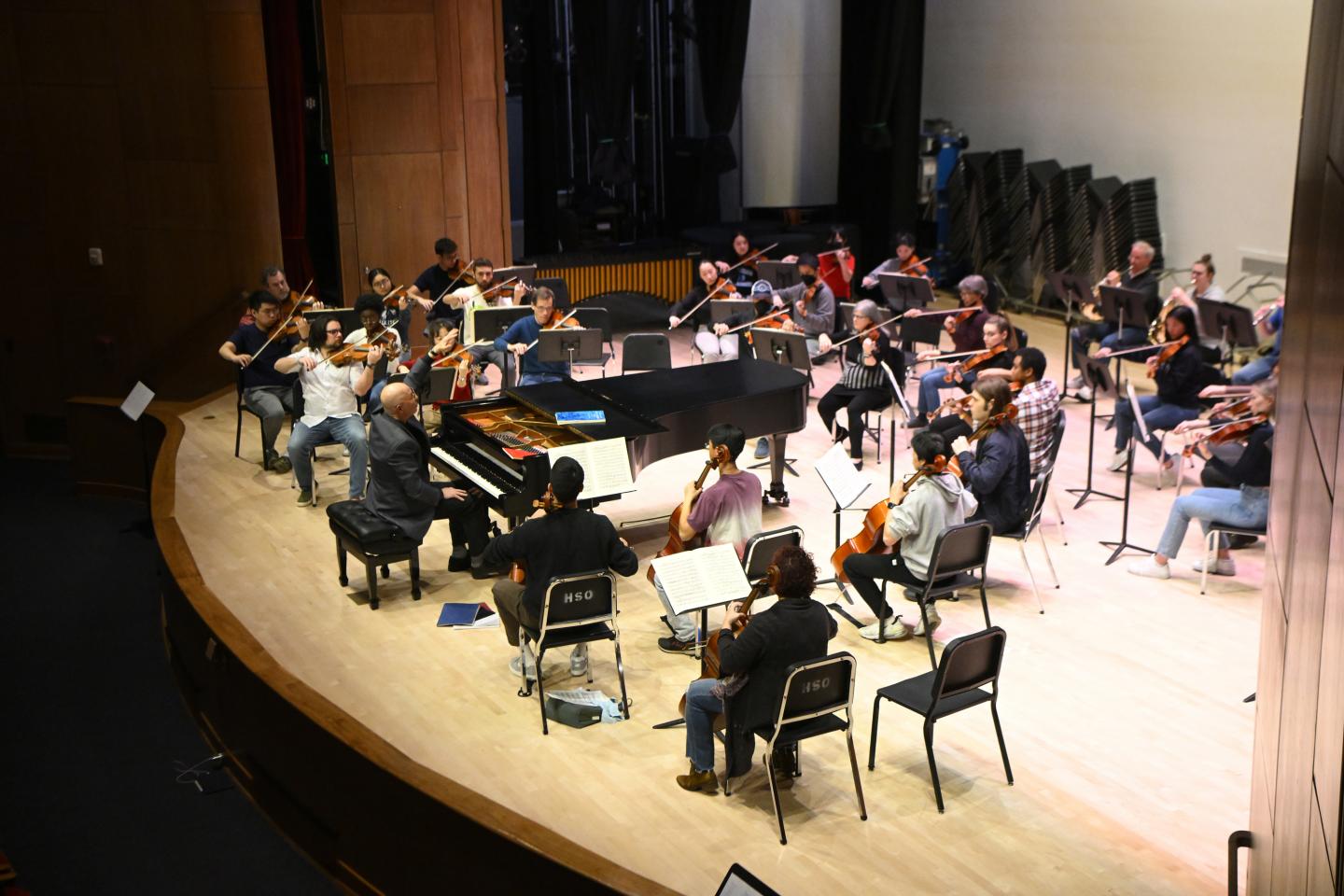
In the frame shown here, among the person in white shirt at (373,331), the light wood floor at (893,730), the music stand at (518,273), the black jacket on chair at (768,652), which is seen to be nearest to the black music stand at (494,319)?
the person in white shirt at (373,331)

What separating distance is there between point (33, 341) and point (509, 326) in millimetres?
4552

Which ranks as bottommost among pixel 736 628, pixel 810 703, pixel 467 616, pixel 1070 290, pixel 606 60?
pixel 467 616

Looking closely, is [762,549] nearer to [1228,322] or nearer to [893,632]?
[893,632]

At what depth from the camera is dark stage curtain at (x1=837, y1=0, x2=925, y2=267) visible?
1518cm

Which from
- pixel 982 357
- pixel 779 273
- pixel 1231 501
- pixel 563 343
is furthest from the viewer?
pixel 779 273

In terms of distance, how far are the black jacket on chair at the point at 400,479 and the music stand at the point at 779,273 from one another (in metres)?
5.20

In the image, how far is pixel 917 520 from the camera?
6.55 meters

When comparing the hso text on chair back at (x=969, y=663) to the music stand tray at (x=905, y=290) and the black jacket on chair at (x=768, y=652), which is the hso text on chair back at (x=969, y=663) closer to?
the black jacket on chair at (x=768, y=652)

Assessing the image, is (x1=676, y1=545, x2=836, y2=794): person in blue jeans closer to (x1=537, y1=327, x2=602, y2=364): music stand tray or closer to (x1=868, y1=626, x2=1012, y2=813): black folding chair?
(x1=868, y1=626, x2=1012, y2=813): black folding chair

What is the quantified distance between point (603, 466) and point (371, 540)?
4.54ft

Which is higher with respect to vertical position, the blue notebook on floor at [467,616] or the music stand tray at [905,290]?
the music stand tray at [905,290]

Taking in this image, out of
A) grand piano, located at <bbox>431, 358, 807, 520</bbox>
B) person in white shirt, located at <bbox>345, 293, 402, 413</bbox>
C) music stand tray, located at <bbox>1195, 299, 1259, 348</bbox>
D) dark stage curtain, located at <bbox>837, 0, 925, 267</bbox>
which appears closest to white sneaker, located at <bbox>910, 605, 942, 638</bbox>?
grand piano, located at <bbox>431, 358, 807, 520</bbox>

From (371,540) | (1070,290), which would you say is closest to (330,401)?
(371,540)

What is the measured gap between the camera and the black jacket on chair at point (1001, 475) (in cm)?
710
